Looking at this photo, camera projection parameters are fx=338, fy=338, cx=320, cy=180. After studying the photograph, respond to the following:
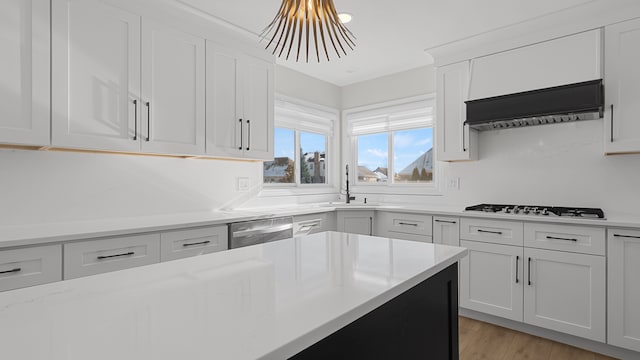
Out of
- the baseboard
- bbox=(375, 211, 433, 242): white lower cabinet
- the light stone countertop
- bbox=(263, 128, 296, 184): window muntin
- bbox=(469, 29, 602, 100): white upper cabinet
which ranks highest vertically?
bbox=(469, 29, 602, 100): white upper cabinet

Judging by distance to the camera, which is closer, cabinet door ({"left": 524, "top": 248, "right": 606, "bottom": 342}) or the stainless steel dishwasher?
cabinet door ({"left": 524, "top": 248, "right": 606, "bottom": 342})

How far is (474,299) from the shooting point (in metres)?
2.82

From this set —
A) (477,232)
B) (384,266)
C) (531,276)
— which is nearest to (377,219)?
(477,232)

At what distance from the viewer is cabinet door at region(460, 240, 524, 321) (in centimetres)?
261

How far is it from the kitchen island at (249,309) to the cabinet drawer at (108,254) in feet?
3.39

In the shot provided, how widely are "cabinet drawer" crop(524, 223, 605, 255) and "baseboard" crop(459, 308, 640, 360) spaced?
654 mm

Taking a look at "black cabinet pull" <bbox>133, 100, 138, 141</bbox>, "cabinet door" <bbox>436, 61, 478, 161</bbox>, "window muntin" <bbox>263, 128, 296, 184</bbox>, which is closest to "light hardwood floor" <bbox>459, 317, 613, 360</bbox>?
"cabinet door" <bbox>436, 61, 478, 161</bbox>

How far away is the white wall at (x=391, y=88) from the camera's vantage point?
3736mm

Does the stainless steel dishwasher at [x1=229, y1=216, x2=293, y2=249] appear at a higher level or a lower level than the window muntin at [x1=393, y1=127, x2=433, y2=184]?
lower

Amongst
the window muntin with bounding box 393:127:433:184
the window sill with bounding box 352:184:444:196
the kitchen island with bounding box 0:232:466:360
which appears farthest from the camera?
the window muntin with bounding box 393:127:433:184

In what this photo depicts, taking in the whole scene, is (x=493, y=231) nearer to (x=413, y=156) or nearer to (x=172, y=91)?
(x=413, y=156)

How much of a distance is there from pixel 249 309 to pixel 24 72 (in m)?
2.00

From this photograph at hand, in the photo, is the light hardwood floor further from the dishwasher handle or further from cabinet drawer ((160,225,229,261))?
cabinet drawer ((160,225,229,261))

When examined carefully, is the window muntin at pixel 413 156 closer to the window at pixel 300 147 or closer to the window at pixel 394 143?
the window at pixel 394 143
